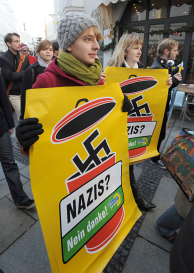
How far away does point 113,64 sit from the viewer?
2301 mm

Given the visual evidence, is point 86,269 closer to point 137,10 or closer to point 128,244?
point 128,244

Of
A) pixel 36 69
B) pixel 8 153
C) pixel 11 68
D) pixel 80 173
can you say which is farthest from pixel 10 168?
pixel 11 68

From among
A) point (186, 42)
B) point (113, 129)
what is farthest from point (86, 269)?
point (186, 42)

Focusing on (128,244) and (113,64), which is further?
(113,64)

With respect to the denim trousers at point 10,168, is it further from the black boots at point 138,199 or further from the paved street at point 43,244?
the black boots at point 138,199

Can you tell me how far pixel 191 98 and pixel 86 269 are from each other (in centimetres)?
652

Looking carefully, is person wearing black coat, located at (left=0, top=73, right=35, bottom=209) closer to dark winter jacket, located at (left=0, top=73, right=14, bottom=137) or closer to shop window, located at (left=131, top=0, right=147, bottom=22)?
dark winter jacket, located at (left=0, top=73, right=14, bottom=137)

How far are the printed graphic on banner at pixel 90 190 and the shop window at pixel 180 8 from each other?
7393 millimetres

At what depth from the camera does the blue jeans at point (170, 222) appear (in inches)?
67.9

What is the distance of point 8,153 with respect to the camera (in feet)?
6.95

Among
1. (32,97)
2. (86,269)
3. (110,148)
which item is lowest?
(86,269)

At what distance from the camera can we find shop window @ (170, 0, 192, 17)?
6.44 m

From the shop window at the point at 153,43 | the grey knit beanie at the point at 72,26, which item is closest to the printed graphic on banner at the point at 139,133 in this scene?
the grey knit beanie at the point at 72,26

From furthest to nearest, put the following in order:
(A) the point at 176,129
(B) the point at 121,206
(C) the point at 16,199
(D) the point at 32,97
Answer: (A) the point at 176,129 → (C) the point at 16,199 → (B) the point at 121,206 → (D) the point at 32,97
